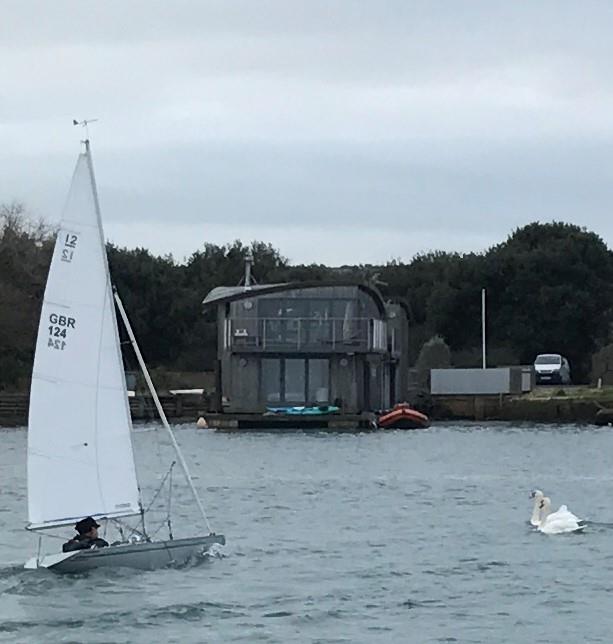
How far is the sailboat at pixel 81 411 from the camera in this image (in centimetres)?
2856

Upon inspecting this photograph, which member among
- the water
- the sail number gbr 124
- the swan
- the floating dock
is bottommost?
the water

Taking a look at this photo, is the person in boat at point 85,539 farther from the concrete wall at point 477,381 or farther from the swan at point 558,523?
the concrete wall at point 477,381

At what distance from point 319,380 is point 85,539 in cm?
5493

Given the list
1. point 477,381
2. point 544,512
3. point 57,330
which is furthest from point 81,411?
point 477,381

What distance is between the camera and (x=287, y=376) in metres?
83.4

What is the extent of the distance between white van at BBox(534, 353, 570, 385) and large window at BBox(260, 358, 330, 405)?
814 inches

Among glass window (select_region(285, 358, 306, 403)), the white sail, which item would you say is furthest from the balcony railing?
the white sail

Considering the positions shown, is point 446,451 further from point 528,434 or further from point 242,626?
point 242,626

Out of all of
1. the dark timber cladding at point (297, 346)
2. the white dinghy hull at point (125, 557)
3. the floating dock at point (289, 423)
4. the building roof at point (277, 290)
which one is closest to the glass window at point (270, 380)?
the dark timber cladding at point (297, 346)

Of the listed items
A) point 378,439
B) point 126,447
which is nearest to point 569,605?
point 126,447

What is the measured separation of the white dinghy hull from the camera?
2856 cm

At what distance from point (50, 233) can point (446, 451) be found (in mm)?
49951

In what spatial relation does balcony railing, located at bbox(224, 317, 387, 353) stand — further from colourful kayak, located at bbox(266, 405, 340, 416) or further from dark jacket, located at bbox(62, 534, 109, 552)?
dark jacket, located at bbox(62, 534, 109, 552)

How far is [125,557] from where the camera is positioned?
94.6 feet
